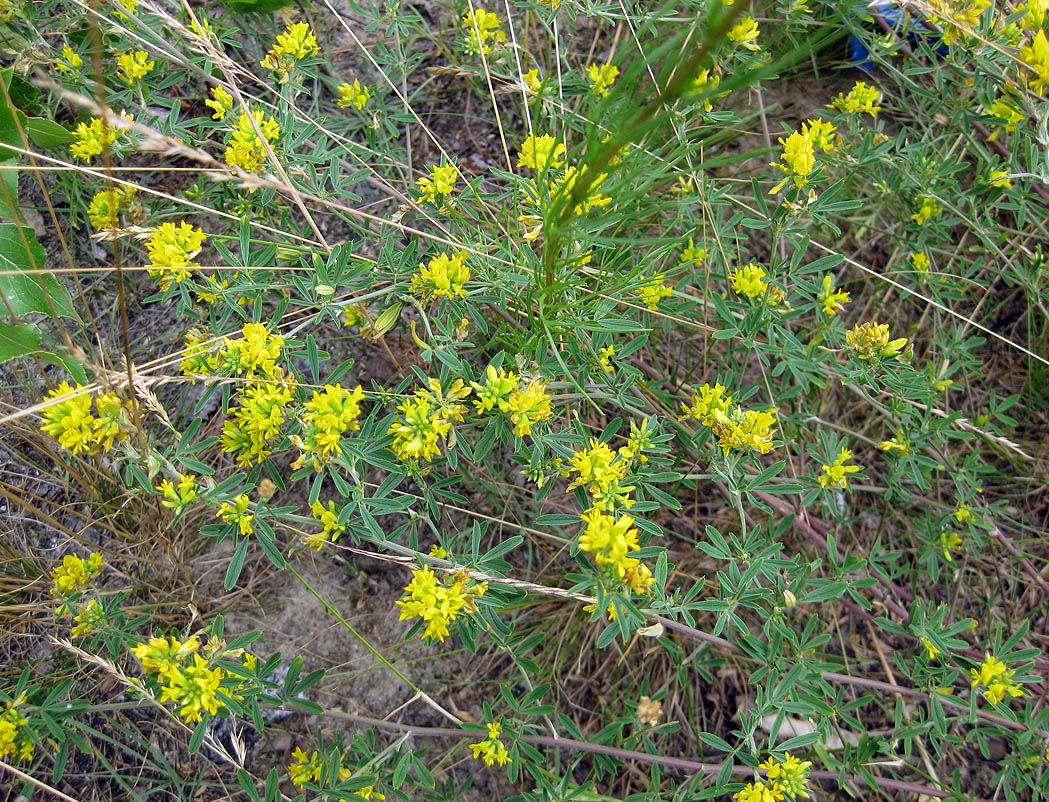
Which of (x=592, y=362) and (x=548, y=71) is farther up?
(x=548, y=71)

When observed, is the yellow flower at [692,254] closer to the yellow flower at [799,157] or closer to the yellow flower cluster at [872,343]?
the yellow flower at [799,157]

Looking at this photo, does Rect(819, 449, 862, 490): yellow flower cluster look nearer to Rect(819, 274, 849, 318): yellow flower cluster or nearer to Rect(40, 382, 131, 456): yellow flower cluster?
Rect(819, 274, 849, 318): yellow flower cluster

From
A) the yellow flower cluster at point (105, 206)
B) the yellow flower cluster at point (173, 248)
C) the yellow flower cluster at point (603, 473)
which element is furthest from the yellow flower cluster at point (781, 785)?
the yellow flower cluster at point (105, 206)

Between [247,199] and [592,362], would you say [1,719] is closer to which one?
[247,199]

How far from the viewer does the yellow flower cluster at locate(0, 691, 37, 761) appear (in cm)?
238

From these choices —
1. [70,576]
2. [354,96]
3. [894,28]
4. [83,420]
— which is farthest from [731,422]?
[70,576]

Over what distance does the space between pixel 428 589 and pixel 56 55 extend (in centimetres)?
277

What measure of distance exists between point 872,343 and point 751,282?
18.4 inches

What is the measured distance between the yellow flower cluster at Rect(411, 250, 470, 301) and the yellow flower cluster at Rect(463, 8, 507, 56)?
107 cm

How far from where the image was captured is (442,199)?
259 centimetres

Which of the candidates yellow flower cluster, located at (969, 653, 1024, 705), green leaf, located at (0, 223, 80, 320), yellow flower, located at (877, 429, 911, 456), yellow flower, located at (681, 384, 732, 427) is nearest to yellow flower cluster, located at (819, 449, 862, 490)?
yellow flower, located at (877, 429, 911, 456)

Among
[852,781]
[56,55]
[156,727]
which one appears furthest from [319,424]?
[852,781]

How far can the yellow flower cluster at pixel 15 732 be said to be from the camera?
238 centimetres

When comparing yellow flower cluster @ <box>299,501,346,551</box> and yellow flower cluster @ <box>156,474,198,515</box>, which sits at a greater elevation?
yellow flower cluster @ <box>156,474,198,515</box>
